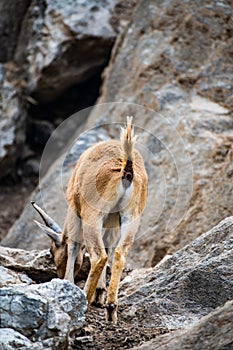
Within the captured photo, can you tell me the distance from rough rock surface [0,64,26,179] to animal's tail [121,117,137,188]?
856 cm

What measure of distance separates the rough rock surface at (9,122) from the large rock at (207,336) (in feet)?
35.1

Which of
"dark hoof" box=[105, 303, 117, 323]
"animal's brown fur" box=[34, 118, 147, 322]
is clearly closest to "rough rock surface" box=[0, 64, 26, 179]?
"animal's brown fur" box=[34, 118, 147, 322]

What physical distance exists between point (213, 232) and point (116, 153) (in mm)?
1305

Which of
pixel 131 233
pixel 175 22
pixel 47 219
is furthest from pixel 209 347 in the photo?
pixel 175 22

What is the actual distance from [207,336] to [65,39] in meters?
11.5

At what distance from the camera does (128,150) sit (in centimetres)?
717

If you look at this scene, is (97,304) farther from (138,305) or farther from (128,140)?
(128,140)

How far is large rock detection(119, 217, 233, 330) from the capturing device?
22.1ft

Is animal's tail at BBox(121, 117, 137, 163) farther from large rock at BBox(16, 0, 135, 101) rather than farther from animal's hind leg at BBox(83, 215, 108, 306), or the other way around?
Result: large rock at BBox(16, 0, 135, 101)

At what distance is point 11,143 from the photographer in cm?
1565

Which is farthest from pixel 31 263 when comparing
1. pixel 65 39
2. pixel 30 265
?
pixel 65 39

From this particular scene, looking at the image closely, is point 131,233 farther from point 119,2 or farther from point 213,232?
point 119,2

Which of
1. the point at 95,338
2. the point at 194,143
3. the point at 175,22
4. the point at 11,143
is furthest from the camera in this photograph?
the point at 11,143

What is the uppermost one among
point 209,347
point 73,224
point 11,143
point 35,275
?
point 11,143
